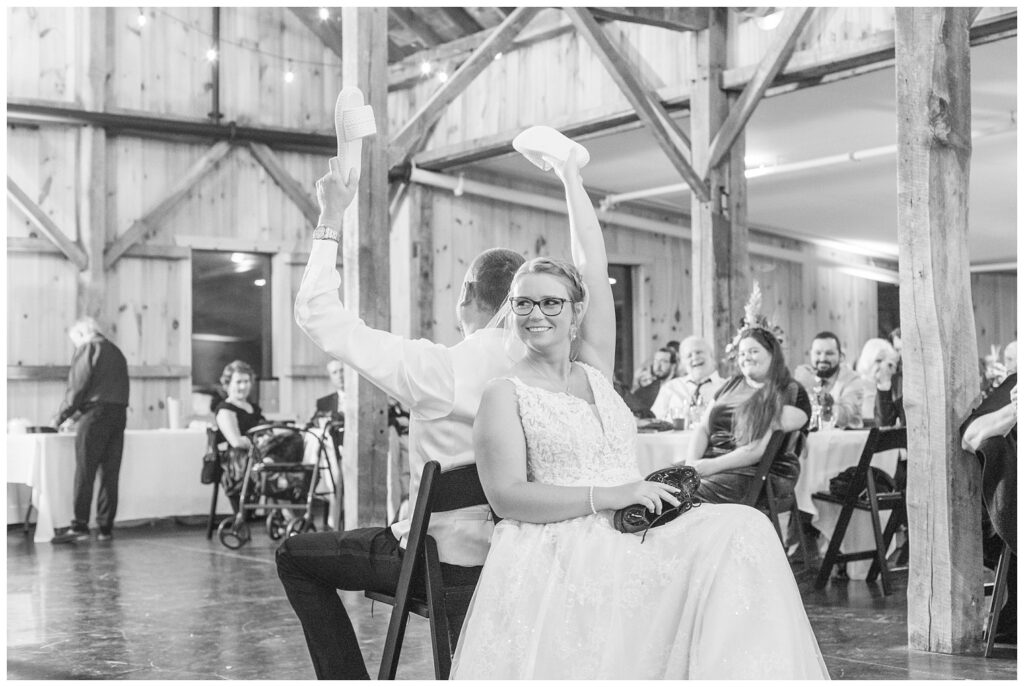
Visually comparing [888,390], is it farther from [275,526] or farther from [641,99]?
[275,526]

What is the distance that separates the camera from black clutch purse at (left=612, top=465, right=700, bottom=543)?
2.33m

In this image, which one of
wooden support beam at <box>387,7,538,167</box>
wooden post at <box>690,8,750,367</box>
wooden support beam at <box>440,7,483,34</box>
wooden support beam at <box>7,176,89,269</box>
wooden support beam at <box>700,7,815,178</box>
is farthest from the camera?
wooden support beam at <box>440,7,483,34</box>

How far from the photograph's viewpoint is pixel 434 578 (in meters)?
2.62

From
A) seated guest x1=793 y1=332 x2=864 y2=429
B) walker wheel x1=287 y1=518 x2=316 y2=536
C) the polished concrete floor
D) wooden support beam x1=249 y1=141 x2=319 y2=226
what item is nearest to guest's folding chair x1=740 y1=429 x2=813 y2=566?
the polished concrete floor

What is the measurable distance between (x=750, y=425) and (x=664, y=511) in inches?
118

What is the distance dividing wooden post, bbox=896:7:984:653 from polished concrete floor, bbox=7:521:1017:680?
0.19 metres

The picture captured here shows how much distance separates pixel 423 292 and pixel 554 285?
887cm

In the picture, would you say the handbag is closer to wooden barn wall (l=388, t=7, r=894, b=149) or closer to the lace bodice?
wooden barn wall (l=388, t=7, r=894, b=149)

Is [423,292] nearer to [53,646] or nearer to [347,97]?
[53,646]

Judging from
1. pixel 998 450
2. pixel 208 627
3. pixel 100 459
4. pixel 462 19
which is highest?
pixel 462 19

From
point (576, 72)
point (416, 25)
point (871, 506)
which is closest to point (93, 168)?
point (416, 25)

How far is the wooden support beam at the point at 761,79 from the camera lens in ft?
24.8

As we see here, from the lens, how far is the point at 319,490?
884cm

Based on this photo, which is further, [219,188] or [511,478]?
[219,188]
